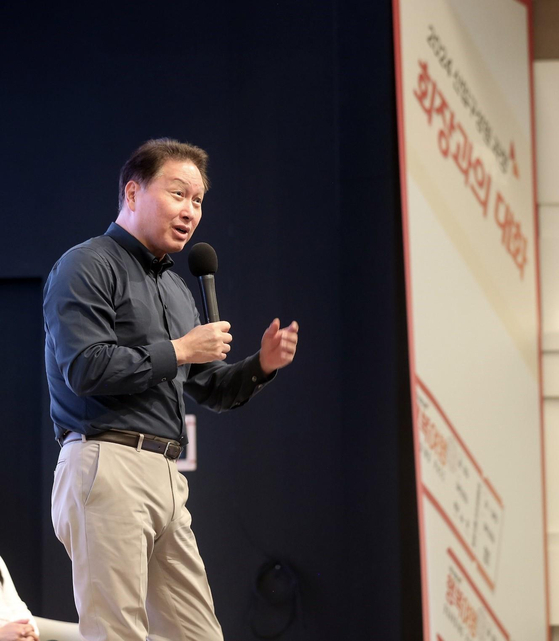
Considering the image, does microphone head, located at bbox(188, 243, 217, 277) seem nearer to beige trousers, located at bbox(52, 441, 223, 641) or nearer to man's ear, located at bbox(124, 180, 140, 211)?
man's ear, located at bbox(124, 180, 140, 211)

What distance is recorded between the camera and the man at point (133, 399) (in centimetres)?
189

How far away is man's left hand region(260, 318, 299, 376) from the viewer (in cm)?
215

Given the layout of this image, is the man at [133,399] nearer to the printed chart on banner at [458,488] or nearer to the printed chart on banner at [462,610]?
the printed chart on banner at [458,488]

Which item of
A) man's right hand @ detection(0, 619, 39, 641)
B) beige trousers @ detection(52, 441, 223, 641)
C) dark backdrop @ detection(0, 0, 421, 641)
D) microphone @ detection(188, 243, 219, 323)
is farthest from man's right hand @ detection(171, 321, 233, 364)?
dark backdrop @ detection(0, 0, 421, 641)

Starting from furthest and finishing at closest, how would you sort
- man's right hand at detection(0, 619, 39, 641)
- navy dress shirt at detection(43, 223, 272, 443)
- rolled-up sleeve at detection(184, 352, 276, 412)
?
rolled-up sleeve at detection(184, 352, 276, 412) < man's right hand at detection(0, 619, 39, 641) < navy dress shirt at detection(43, 223, 272, 443)

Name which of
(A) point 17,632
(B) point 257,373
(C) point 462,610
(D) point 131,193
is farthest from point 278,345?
(C) point 462,610

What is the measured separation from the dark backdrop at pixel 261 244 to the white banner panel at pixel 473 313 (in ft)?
0.94

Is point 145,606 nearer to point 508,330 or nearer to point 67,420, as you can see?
point 67,420

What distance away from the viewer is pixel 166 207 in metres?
2.12

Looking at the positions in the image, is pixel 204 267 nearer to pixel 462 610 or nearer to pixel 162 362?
pixel 162 362

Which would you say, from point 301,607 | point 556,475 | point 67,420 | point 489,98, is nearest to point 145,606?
point 67,420

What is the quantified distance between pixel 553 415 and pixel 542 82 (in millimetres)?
1363

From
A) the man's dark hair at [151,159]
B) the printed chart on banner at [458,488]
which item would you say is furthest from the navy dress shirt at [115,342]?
the printed chart on banner at [458,488]

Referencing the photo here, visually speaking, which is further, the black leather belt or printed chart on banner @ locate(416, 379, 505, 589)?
printed chart on banner @ locate(416, 379, 505, 589)
